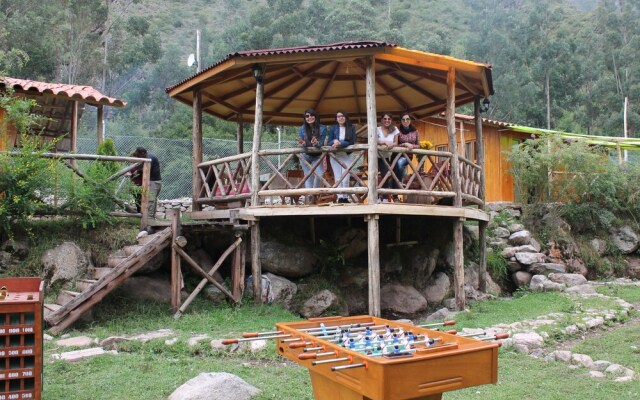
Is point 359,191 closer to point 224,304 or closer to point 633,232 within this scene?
point 224,304

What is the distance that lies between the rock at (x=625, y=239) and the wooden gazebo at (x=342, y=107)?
20.4 feet

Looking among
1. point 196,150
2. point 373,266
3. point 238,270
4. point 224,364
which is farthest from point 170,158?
point 224,364

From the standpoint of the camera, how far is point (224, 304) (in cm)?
1026

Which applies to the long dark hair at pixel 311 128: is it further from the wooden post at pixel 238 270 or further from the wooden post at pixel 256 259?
the wooden post at pixel 238 270

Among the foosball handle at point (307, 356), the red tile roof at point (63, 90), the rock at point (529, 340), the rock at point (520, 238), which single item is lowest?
the rock at point (529, 340)

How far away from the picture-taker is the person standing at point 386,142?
10.4m

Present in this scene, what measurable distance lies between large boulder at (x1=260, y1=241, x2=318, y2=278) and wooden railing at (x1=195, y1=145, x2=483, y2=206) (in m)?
0.94

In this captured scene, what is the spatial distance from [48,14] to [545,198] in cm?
2487

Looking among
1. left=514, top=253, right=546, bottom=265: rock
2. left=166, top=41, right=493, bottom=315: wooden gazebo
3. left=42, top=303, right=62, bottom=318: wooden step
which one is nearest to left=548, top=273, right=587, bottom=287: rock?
left=514, top=253, right=546, bottom=265: rock

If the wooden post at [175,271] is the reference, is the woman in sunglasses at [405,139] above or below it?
above

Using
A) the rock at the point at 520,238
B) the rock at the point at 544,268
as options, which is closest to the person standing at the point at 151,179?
the rock at the point at 544,268

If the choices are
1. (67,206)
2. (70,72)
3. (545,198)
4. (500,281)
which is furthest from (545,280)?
(70,72)

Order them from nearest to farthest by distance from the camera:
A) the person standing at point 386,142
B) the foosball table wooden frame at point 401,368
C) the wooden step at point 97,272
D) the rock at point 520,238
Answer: the foosball table wooden frame at point 401,368 → the wooden step at point 97,272 → the person standing at point 386,142 → the rock at point 520,238

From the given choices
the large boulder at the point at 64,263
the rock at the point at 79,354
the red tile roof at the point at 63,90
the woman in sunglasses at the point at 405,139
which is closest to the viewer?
the rock at the point at 79,354
